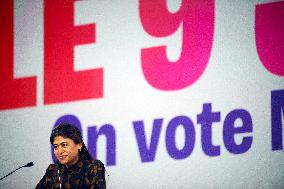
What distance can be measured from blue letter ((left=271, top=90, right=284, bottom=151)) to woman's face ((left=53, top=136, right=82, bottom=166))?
151 centimetres

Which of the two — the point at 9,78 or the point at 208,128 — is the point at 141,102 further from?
the point at 9,78

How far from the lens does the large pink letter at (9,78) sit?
4566 millimetres

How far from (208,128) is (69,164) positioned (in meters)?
1.33

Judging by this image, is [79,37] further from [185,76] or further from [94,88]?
[185,76]

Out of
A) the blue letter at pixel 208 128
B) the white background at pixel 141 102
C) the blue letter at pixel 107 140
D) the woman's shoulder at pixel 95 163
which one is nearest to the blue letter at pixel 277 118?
the white background at pixel 141 102

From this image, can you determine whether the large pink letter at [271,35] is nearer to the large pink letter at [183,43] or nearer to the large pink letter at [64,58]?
the large pink letter at [183,43]

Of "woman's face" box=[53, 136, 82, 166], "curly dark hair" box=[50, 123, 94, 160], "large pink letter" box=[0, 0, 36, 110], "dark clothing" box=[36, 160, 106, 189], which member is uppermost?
"large pink letter" box=[0, 0, 36, 110]

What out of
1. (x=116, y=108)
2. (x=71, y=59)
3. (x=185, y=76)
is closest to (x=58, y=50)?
(x=71, y=59)

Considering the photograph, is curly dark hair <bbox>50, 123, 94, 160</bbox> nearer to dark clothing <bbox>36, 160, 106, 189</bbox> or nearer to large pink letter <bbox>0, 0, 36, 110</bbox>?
dark clothing <bbox>36, 160, 106, 189</bbox>

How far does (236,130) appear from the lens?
3678 mm

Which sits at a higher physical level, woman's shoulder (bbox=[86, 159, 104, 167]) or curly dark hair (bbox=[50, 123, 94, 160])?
curly dark hair (bbox=[50, 123, 94, 160])

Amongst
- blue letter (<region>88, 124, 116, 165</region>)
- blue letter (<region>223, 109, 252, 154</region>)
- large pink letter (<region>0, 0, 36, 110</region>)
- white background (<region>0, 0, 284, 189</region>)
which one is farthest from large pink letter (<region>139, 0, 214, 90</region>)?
large pink letter (<region>0, 0, 36, 110</region>)

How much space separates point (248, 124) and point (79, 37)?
68.2 inches

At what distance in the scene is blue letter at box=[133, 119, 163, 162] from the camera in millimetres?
3934
